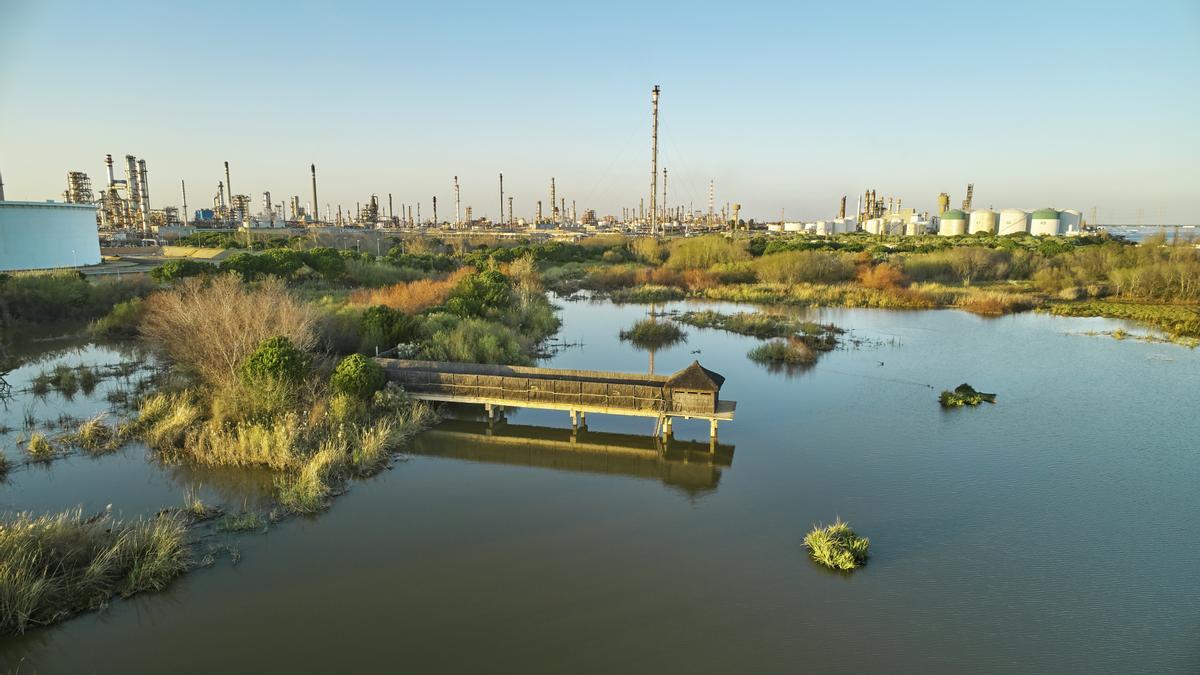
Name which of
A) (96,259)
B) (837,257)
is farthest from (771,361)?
(96,259)

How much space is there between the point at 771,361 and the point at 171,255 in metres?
53.3

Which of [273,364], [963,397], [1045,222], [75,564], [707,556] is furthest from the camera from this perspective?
[1045,222]

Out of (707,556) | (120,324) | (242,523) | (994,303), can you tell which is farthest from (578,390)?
(994,303)

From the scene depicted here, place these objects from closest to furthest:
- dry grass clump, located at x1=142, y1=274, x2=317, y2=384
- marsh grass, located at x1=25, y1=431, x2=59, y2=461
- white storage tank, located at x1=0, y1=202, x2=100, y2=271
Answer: marsh grass, located at x1=25, y1=431, x2=59, y2=461 < dry grass clump, located at x1=142, y1=274, x2=317, y2=384 < white storage tank, located at x1=0, y1=202, x2=100, y2=271

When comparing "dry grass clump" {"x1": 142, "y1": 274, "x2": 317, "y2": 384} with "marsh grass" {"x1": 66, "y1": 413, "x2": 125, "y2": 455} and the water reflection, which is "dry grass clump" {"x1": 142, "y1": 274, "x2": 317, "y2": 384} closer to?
"marsh grass" {"x1": 66, "y1": 413, "x2": 125, "y2": 455}

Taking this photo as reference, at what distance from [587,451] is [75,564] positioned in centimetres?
993

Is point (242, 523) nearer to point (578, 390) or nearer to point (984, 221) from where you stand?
point (578, 390)

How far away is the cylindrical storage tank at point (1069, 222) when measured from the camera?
333 feet

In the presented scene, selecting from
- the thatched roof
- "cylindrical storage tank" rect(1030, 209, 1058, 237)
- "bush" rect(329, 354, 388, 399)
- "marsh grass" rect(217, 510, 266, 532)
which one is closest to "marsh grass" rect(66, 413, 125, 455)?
"bush" rect(329, 354, 388, 399)

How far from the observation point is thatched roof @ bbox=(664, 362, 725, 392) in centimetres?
1526

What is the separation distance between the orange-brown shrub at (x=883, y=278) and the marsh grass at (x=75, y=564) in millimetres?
43877

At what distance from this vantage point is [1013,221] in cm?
10075

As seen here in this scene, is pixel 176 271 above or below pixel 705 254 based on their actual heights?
below

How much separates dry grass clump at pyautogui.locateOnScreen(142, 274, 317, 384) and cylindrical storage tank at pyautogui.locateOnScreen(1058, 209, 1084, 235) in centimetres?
11721
